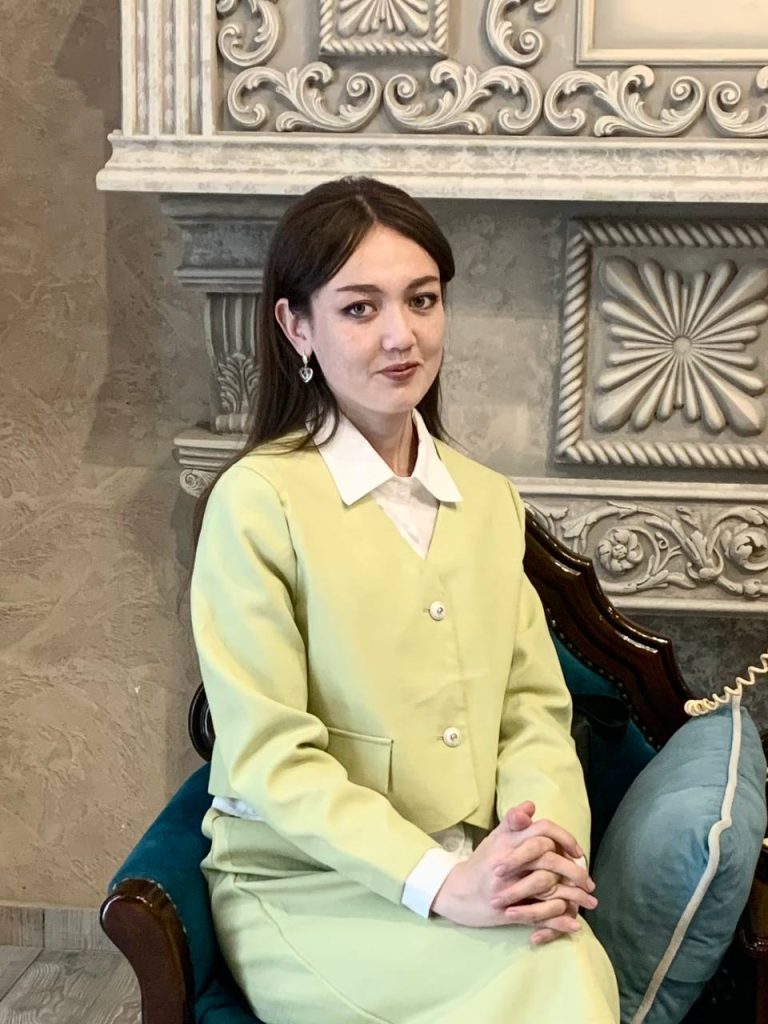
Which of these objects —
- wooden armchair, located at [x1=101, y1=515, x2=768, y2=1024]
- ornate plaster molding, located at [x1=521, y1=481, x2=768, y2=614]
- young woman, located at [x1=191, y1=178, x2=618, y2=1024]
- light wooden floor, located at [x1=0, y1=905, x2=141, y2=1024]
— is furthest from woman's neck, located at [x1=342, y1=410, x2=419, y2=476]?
light wooden floor, located at [x1=0, y1=905, x2=141, y2=1024]

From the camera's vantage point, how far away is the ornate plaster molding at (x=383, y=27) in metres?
1.61

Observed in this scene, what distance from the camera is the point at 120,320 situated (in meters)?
1.97

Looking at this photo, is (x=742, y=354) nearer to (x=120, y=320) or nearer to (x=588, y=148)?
(x=588, y=148)

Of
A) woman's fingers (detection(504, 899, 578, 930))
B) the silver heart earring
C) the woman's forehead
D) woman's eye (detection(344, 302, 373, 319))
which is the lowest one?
woman's fingers (detection(504, 899, 578, 930))

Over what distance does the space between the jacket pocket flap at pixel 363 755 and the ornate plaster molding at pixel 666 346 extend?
2.23ft

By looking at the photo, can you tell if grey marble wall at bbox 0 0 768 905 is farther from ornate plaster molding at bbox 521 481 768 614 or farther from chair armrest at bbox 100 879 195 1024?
chair armrest at bbox 100 879 195 1024

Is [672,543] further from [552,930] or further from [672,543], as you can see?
[552,930]

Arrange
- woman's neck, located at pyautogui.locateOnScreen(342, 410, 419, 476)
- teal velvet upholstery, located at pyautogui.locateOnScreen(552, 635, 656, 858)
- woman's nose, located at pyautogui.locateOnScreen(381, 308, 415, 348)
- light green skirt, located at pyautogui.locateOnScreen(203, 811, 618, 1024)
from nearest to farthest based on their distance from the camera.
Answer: light green skirt, located at pyautogui.locateOnScreen(203, 811, 618, 1024), woman's nose, located at pyautogui.locateOnScreen(381, 308, 415, 348), woman's neck, located at pyautogui.locateOnScreen(342, 410, 419, 476), teal velvet upholstery, located at pyautogui.locateOnScreen(552, 635, 656, 858)

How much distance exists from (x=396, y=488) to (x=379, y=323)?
0.67 feet

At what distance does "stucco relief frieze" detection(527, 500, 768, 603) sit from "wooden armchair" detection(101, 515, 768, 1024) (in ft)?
0.53

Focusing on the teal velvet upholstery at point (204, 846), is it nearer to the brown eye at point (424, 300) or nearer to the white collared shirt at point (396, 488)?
the white collared shirt at point (396, 488)

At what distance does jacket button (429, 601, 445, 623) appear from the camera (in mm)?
1303

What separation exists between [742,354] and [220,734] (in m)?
1.00

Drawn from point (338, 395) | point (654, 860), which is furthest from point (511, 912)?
point (338, 395)
